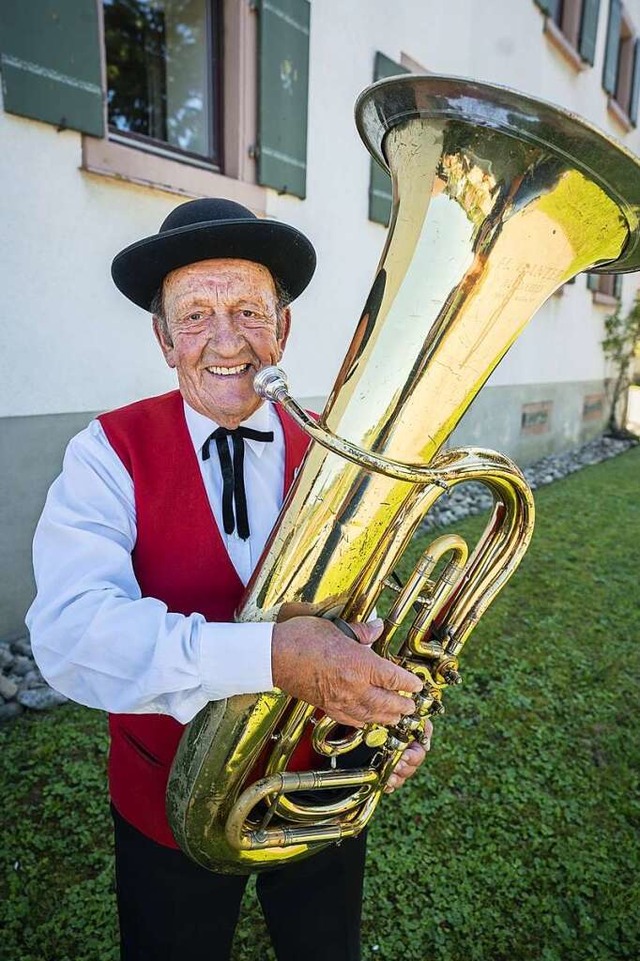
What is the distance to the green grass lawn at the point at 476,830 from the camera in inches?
78.7

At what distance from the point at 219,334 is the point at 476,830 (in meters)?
2.23

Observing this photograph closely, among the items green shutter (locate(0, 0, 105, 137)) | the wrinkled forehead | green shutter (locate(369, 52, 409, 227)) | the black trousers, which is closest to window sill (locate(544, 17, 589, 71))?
green shutter (locate(369, 52, 409, 227))

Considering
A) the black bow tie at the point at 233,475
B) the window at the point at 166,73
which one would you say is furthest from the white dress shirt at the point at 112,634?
the window at the point at 166,73

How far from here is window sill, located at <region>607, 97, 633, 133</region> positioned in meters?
8.84

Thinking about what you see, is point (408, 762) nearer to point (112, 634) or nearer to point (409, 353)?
point (112, 634)

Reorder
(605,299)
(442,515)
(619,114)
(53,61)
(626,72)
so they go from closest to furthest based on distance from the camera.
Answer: (53,61)
(442,515)
(619,114)
(626,72)
(605,299)

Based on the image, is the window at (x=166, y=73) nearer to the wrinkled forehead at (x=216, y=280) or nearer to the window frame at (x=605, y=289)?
the wrinkled forehead at (x=216, y=280)

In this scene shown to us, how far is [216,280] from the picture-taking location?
4.24 ft

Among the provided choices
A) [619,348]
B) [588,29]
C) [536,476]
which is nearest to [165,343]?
[536,476]

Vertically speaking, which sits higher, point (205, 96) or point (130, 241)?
point (205, 96)

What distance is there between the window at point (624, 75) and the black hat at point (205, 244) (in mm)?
9649

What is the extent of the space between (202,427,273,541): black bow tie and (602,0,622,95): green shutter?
9817mm

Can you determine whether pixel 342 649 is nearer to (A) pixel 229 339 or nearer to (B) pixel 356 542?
(B) pixel 356 542

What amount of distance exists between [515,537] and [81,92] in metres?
3.04
